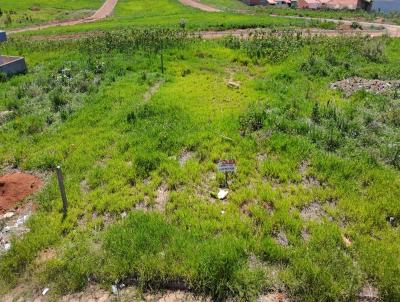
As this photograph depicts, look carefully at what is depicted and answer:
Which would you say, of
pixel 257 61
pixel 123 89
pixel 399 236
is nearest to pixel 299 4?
pixel 257 61

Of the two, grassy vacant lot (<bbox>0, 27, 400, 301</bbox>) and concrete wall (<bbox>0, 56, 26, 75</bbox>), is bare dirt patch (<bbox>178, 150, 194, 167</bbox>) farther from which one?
concrete wall (<bbox>0, 56, 26, 75</bbox>)

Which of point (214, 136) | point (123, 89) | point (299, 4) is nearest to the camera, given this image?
point (214, 136)

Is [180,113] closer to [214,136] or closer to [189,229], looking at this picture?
[214,136]

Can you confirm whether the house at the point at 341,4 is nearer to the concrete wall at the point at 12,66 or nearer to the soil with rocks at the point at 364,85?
the soil with rocks at the point at 364,85

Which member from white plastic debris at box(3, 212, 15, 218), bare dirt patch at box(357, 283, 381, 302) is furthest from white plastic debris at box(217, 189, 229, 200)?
white plastic debris at box(3, 212, 15, 218)

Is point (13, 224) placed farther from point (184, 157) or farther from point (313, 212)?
point (313, 212)

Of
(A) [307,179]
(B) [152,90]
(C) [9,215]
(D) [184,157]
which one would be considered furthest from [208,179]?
(B) [152,90]

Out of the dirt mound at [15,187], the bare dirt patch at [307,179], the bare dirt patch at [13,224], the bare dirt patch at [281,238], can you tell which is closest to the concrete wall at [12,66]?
the dirt mound at [15,187]
